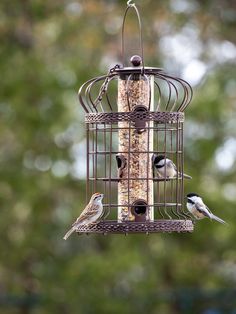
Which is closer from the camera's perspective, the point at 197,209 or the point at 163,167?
the point at 163,167

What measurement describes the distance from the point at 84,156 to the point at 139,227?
29.5ft

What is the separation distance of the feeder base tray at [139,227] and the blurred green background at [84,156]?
7.31 meters

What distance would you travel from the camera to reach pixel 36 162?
16.2 meters

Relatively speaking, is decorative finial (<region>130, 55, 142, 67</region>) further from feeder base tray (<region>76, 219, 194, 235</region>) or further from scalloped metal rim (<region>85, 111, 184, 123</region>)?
feeder base tray (<region>76, 219, 194, 235</region>)

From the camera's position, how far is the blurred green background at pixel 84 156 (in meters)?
15.7

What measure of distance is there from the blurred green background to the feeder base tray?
731cm

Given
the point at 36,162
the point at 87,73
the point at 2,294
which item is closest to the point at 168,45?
the point at 87,73

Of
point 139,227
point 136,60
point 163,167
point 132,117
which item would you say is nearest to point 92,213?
point 139,227

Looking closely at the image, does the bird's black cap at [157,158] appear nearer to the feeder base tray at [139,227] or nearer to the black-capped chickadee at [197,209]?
the black-capped chickadee at [197,209]

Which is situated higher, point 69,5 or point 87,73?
point 69,5

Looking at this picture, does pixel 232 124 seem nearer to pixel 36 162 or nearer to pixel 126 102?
pixel 36 162

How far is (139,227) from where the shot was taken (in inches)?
306

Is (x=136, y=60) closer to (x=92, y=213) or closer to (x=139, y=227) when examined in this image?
(x=92, y=213)

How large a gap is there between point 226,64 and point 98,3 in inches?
99.1
